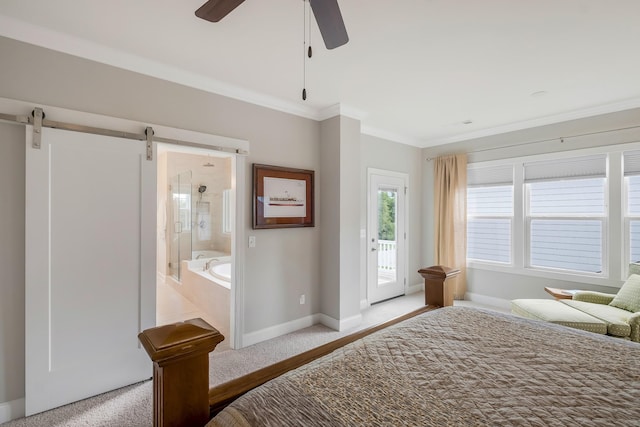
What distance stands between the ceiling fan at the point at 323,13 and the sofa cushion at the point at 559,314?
9.59ft

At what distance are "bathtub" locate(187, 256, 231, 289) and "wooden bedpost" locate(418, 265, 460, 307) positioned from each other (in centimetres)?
249

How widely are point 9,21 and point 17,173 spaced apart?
3.17ft

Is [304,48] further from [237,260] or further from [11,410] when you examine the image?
[11,410]

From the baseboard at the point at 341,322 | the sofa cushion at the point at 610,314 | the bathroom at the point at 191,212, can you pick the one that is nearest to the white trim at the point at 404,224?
the baseboard at the point at 341,322

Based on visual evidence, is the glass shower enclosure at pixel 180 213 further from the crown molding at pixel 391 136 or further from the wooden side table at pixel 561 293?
Answer: the wooden side table at pixel 561 293

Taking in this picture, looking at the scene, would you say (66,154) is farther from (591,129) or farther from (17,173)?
(591,129)

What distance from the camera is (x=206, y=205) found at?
584 centimetres

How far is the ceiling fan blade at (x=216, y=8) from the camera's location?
4.64 ft

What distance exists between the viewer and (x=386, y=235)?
4.74 metres

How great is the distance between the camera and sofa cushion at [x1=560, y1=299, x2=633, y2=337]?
8.51 feet

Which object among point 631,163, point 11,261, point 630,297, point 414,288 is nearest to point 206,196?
point 11,261

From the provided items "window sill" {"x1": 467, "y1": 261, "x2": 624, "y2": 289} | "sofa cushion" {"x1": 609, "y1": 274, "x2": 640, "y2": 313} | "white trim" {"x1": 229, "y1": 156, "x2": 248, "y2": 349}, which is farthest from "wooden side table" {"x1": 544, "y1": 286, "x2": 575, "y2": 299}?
"white trim" {"x1": 229, "y1": 156, "x2": 248, "y2": 349}

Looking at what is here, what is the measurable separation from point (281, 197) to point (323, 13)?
216 centimetres

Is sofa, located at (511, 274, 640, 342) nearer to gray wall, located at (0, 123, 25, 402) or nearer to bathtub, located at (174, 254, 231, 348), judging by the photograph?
bathtub, located at (174, 254, 231, 348)
